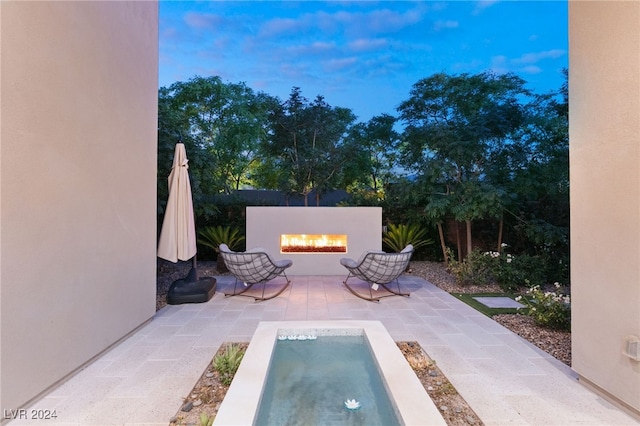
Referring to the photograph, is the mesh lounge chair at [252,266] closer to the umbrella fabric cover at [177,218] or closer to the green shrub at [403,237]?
the umbrella fabric cover at [177,218]

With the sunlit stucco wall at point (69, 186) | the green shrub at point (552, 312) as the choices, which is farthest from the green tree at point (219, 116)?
the green shrub at point (552, 312)

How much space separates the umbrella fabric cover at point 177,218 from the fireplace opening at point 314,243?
3.15 m

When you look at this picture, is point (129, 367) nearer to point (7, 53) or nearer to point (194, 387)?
point (194, 387)

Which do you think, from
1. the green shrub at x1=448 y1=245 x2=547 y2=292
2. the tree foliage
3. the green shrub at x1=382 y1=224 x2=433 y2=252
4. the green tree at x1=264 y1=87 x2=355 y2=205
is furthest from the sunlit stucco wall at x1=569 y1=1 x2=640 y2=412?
the green tree at x1=264 y1=87 x2=355 y2=205

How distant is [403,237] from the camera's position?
29.5ft

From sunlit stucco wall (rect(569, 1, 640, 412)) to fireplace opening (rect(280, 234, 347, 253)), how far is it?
553 centimetres

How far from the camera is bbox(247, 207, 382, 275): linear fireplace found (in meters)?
7.91

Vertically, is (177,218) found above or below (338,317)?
above

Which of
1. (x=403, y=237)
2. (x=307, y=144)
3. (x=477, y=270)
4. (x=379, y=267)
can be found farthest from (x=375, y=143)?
(x=379, y=267)

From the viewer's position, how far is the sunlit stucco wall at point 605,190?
7.71 ft

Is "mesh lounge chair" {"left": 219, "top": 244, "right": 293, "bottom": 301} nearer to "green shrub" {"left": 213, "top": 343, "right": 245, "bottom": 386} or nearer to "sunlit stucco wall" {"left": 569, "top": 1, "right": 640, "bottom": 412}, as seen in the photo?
"green shrub" {"left": 213, "top": 343, "right": 245, "bottom": 386}

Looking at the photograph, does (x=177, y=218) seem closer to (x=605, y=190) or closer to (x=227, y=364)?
(x=227, y=364)

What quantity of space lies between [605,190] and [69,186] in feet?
15.8

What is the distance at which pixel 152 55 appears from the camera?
4695mm
